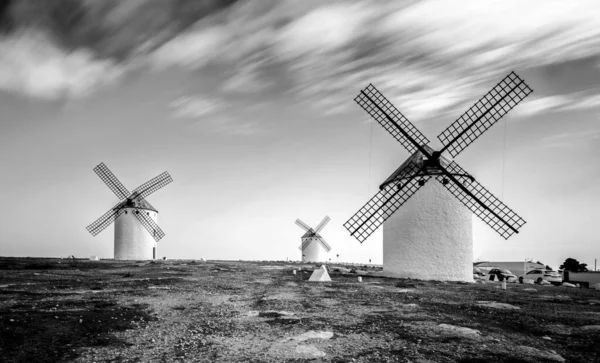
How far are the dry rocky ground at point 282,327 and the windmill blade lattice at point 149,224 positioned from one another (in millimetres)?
27514

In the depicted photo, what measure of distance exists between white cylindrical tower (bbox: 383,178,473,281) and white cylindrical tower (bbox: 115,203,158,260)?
97.7ft

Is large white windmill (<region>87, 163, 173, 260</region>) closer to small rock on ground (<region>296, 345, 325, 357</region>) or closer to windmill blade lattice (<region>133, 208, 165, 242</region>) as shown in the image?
windmill blade lattice (<region>133, 208, 165, 242</region>)

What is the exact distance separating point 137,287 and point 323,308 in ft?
28.5

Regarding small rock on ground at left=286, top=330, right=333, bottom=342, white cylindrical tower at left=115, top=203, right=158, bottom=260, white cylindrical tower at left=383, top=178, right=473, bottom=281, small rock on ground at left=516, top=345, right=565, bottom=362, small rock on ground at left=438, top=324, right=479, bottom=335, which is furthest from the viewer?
white cylindrical tower at left=115, top=203, right=158, bottom=260

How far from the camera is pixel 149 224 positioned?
145 ft

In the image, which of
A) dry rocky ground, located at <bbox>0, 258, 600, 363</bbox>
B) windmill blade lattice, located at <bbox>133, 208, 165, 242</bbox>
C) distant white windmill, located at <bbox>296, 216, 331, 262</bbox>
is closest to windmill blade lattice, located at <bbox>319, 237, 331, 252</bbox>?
distant white windmill, located at <bbox>296, 216, 331, 262</bbox>

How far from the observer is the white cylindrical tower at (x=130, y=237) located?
42.8 metres

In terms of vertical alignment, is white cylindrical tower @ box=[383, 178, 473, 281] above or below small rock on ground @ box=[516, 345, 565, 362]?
above

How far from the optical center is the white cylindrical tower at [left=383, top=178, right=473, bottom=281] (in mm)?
23312

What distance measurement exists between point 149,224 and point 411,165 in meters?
30.5

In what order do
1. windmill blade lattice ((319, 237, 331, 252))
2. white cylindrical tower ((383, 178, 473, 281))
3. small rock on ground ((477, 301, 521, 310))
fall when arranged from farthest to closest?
windmill blade lattice ((319, 237, 331, 252)), white cylindrical tower ((383, 178, 473, 281)), small rock on ground ((477, 301, 521, 310))

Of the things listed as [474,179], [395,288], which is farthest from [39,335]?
[474,179]

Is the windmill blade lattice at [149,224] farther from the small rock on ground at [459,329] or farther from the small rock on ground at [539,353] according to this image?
the small rock on ground at [539,353]

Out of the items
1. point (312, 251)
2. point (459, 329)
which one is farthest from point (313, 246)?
point (459, 329)
